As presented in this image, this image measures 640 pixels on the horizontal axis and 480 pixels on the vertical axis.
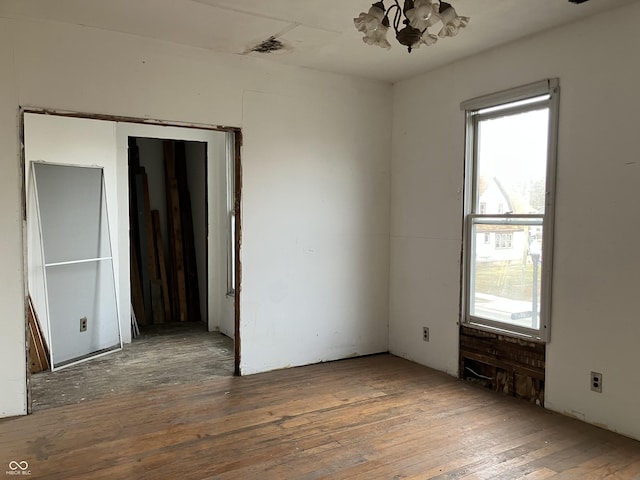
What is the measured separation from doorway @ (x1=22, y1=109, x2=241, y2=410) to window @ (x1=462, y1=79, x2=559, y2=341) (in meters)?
1.98

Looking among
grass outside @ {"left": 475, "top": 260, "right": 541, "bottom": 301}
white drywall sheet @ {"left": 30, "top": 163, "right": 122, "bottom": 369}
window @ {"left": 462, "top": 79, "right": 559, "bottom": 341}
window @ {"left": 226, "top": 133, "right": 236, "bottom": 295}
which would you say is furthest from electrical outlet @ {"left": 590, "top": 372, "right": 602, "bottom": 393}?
white drywall sheet @ {"left": 30, "top": 163, "right": 122, "bottom": 369}

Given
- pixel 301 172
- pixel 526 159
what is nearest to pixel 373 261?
pixel 301 172

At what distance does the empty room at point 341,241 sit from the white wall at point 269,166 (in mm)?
18

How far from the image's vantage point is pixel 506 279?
3.89 meters

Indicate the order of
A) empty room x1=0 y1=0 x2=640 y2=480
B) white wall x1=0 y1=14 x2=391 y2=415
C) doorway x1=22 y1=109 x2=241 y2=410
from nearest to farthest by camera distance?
empty room x1=0 y1=0 x2=640 y2=480, white wall x1=0 y1=14 x2=391 y2=415, doorway x1=22 y1=109 x2=241 y2=410

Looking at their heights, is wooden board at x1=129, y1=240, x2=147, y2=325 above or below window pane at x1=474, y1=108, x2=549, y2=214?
below

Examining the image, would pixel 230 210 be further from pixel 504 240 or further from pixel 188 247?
pixel 504 240

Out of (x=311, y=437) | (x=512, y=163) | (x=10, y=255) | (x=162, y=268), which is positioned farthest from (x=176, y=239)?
(x=512, y=163)

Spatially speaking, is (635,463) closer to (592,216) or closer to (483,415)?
(483,415)

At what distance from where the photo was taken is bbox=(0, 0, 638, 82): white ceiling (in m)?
3.08

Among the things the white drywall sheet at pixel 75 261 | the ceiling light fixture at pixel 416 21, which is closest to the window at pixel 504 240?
the ceiling light fixture at pixel 416 21

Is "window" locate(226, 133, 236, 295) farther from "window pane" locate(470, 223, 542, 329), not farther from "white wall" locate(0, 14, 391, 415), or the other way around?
"window pane" locate(470, 223, 542, 329)

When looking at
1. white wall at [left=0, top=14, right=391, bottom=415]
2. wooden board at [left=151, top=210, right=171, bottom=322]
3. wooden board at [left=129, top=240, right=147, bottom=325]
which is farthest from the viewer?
wooden board at [left=151, top=210, right=171, bottom=322]

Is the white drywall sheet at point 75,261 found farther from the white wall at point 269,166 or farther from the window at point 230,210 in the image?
the window at point 230,210
